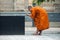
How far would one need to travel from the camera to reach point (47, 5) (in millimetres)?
16219

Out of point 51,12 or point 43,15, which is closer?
point 43,15

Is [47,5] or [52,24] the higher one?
[47,5]

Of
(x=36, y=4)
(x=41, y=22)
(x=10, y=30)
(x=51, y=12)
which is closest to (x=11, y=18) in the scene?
(x=10, y=30)

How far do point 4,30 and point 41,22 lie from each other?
167cm

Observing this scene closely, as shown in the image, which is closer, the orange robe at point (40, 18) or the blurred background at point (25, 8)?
the orange robe at point (40, 18)

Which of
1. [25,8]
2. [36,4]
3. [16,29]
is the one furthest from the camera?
[25,8]

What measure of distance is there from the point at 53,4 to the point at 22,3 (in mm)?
1961

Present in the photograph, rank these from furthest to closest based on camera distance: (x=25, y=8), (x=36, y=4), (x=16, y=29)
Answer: (x=25, y=8) → (x=36, y=4) → (x=16, y=29)

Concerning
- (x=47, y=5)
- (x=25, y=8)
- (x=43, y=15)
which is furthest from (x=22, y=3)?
(x=43, y=15)

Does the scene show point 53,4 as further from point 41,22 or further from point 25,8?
point 41,22

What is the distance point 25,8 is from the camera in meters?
15.8

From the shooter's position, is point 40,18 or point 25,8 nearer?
point 40,18

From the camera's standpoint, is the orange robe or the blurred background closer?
the orange robe

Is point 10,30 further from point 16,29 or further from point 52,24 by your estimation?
point 52,24
